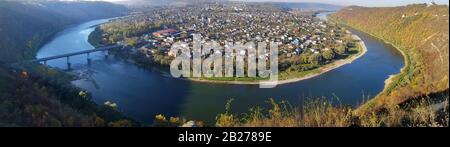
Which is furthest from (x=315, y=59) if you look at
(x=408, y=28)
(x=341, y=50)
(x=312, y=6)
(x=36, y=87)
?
(x=312, y=6)

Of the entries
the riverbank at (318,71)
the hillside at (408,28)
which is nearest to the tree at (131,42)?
the riverbank at (318,71)

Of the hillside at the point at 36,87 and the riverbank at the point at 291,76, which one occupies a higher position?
the hillside at the point at 36,87

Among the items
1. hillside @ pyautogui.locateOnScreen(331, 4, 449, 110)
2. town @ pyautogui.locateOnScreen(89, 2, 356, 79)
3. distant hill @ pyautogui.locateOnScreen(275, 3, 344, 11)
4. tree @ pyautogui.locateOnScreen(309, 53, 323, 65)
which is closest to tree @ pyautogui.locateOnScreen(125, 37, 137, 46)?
town @ pyautogui.locateOnScreen(89, 2, 356, 79)

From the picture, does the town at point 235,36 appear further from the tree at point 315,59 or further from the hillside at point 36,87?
the hillside at point 36,87

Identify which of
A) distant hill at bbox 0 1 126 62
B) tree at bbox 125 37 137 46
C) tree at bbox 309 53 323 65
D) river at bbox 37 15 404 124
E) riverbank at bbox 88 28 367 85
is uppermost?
distant hill at bbox 0 1 126 62

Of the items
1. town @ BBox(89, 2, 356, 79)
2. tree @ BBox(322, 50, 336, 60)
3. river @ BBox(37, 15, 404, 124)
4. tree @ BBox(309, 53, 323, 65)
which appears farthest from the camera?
tree @ BBox(322, 50, 336, 60)

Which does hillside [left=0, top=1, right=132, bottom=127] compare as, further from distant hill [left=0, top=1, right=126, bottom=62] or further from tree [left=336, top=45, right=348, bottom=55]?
tree [left=336, top=45, right=348, bottom=55]
